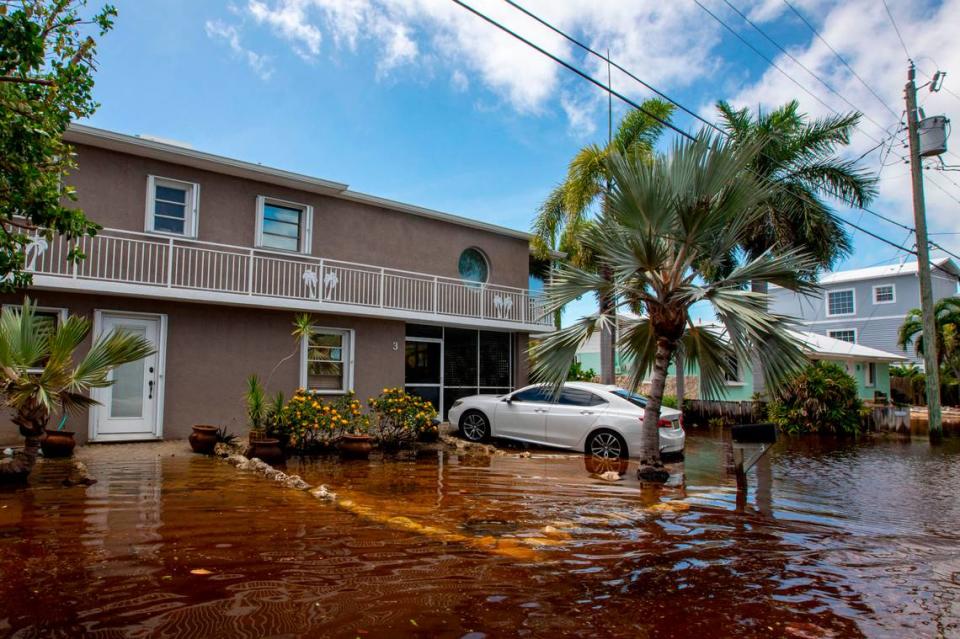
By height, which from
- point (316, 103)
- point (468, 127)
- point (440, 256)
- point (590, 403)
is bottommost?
point (590, 403)

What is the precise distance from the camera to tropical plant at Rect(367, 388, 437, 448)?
11.9 metres

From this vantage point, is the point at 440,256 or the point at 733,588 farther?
the point at 440,256

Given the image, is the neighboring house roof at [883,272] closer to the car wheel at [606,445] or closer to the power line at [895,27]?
the power line at [895,27]

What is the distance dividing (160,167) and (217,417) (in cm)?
533

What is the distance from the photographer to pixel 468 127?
15.9 meters

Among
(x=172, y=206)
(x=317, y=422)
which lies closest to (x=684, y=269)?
(x=317, y=422)

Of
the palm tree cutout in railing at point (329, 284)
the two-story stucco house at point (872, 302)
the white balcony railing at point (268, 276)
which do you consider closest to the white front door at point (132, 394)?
the white balcony railing at point (268, 276)

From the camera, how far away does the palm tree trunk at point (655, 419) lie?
8578 millimetres

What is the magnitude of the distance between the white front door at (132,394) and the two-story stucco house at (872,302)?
30459mm

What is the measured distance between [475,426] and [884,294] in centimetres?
3077

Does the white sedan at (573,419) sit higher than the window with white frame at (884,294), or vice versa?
the window with white frame at (884,294)

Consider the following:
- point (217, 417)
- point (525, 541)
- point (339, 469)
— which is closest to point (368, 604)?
point (525, 541)

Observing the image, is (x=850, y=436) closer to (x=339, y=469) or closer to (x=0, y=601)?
(x=339, y=469)

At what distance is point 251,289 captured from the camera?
476 inches
